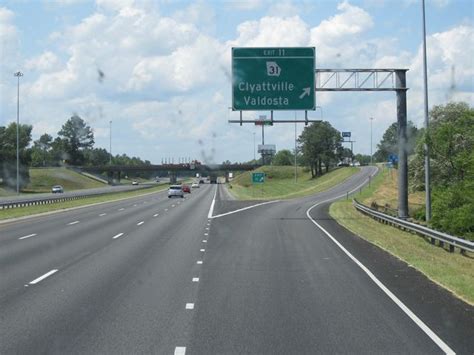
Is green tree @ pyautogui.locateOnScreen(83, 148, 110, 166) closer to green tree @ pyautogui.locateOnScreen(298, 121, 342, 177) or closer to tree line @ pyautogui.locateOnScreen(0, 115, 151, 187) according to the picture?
tree line @ pyautogui.locateOnScreen(0, 115, 151, 187)

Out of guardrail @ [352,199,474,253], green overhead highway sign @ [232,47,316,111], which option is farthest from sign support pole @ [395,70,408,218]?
green overhead highway sign @ [232,47,316,111]

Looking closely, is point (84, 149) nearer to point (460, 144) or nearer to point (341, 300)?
point (460, 144)

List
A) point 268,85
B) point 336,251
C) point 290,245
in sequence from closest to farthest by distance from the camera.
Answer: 1. point 336,251
2. point 290,245
3. point 268,85

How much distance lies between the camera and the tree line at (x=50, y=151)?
104 m

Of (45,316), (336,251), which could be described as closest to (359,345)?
(45,316)

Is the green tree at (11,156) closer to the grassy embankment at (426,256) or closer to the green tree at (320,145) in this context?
the green tree at (320,145)

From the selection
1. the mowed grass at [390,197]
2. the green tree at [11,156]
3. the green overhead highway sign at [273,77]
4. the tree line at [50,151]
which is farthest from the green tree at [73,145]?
the green overhead highway sign at [273,77]

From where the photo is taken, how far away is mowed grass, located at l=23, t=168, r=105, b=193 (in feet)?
379

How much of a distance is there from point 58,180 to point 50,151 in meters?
63.0

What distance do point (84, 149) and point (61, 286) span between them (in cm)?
16992

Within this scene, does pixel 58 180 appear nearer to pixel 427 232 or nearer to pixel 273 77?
pixel 273 77

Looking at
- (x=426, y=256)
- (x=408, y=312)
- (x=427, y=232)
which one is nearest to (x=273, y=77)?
(x=427, y=232)

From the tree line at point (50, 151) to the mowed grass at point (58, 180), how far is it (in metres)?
2.72

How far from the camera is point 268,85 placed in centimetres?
3150
